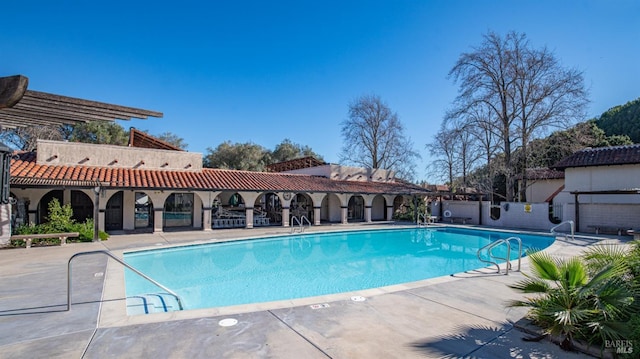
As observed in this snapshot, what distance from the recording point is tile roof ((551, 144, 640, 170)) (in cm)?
1938

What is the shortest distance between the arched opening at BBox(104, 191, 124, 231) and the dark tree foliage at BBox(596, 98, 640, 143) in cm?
4486

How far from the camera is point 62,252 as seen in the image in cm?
1095

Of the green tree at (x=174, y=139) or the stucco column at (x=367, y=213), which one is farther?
the green tree at (x=174, y=139)

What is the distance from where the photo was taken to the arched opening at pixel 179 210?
19.7 metres

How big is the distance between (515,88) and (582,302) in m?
25.2

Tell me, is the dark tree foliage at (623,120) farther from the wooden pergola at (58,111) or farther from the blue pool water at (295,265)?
the wooden pergola at (58,111)

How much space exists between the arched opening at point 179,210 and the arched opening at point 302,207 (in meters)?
6.89

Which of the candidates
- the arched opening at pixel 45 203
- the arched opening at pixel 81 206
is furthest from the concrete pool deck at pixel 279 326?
the arched opening at pixel 81 206

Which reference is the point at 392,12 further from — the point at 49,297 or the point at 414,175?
the point at 414,175

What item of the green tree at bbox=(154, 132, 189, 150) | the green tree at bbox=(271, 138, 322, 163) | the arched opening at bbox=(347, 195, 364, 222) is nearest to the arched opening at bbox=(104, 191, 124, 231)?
the arched opening at bbox=(347, 195, 364, 222)

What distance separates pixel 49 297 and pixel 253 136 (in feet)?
122

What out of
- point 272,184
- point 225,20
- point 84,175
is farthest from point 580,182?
point 84,175

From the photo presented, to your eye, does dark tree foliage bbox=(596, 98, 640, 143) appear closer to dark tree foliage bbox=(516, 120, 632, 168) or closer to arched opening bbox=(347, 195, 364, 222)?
dark tree foliage bbox=(516, 120, 632, 168)

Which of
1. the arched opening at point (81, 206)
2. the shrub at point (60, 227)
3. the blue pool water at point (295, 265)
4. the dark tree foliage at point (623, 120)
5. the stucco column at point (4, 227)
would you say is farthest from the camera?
the dark tree foliage at point (623, 120)
